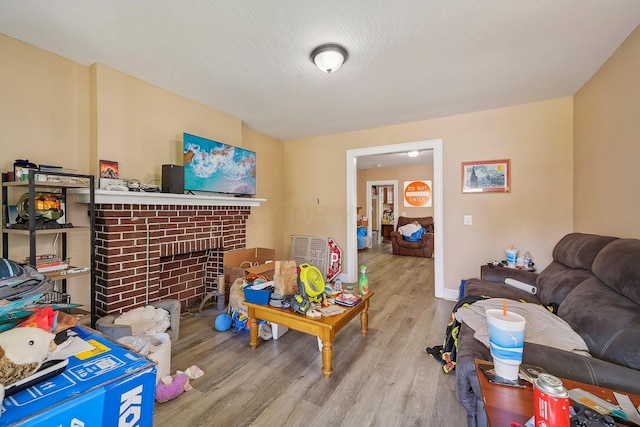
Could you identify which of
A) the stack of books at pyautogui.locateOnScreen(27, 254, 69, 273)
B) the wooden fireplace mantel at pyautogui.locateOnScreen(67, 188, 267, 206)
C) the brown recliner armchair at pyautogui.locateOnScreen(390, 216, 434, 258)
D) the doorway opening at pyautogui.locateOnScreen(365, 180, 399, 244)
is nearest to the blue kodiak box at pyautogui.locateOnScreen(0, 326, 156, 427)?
the stack of books at pyautogui.locateOnScreen(27, 254, 69, 273)

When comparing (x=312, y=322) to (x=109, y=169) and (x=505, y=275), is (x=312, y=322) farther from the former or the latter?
(x=109, y=169)

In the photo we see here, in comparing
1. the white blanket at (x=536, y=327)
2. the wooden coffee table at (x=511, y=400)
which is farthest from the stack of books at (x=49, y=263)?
the white blanket at (x=536, y=327)

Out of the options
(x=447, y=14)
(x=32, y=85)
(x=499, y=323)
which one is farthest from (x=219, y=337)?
(x=447, y=14)

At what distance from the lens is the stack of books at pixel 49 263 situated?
185 centimetres

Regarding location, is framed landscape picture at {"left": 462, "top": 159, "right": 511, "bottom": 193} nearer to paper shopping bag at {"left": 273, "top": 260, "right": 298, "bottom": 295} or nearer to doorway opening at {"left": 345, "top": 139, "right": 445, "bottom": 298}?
doorway opening at {"left": 345, "top": 139, "right": 445, "bottom": 298}

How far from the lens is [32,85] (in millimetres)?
2000

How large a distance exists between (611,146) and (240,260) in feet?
12.2

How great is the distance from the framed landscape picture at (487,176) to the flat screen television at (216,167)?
8.84 ft

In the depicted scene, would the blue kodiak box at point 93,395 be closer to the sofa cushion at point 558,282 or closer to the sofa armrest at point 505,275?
the sofa cushion at point 558,282

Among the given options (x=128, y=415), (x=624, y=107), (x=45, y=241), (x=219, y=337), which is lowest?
(x=219, y=337)

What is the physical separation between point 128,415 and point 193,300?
2.72m

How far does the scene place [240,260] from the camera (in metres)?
3.42

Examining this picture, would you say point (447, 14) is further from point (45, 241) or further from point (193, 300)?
point (193, 300)

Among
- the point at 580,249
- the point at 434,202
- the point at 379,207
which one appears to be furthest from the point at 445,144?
the point at 379,207
